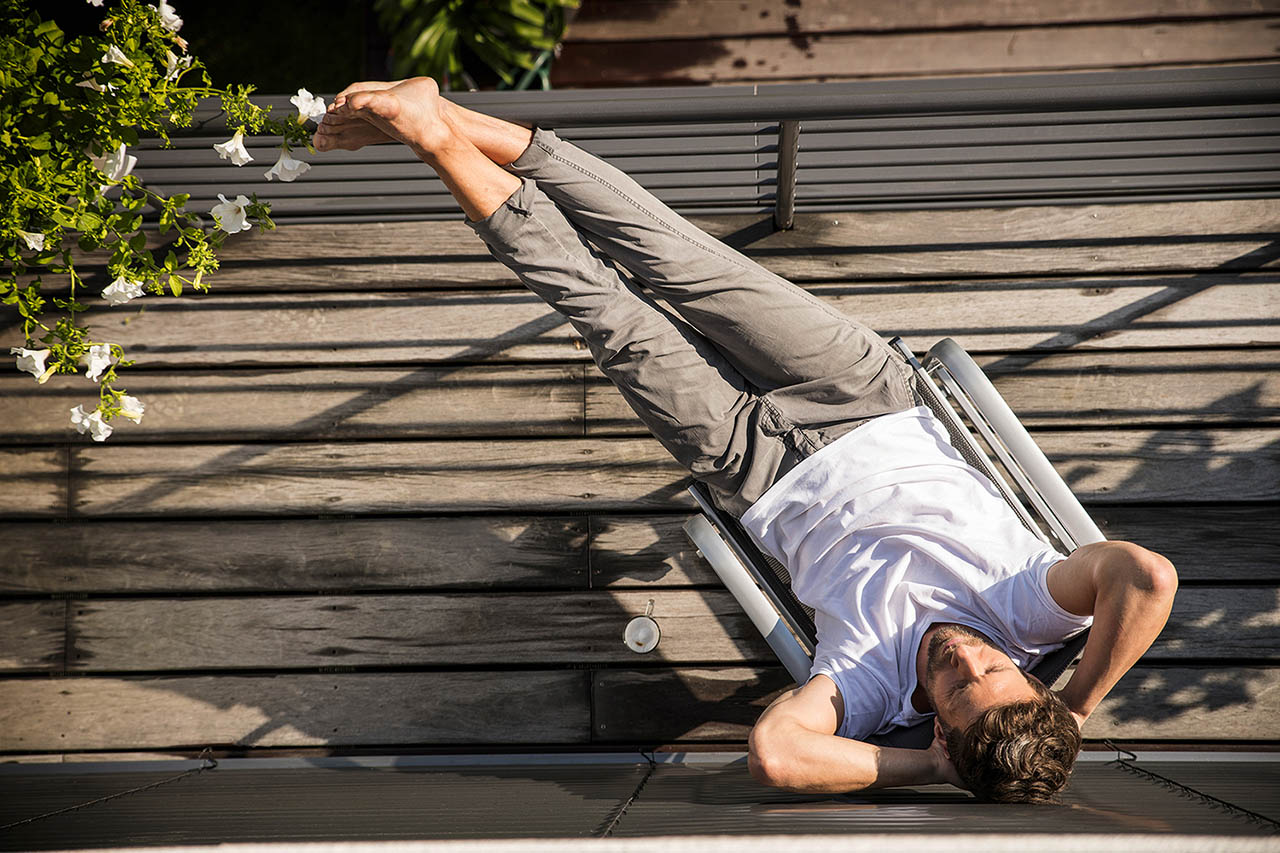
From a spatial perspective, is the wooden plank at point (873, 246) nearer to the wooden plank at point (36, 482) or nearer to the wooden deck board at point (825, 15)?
the wooden plank at point (36, 482)

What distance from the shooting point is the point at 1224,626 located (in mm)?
2119

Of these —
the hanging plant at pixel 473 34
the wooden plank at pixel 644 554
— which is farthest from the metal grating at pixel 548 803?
the hanging plant at pixel 473 34

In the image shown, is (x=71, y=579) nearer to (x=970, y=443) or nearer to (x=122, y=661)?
(x=122, y=661)

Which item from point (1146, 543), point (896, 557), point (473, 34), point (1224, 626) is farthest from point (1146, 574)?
point (473, 34)

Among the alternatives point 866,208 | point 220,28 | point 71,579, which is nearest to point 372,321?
point 71,579

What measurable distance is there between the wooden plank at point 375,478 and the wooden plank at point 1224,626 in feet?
4.00

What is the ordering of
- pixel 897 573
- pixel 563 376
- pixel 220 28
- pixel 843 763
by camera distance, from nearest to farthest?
pixel 843 763 < pixel 897 573 < pixel 563 376 < pixel 220 28

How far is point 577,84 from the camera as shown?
2895 millimetres

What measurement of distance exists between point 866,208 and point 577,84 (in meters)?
1.17

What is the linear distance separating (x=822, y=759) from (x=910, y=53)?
7.65ft

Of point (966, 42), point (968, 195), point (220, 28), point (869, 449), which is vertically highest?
point (220, 28)

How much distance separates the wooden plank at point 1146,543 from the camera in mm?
2131

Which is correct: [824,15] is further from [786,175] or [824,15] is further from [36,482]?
[36,482]

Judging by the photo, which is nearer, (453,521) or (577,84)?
(453,521)
